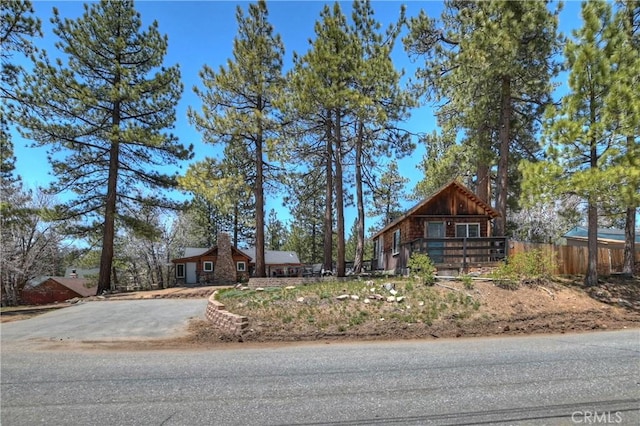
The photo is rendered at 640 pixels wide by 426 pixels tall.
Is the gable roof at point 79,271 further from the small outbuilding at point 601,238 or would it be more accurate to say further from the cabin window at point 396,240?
the small outbuilding at point 601,238

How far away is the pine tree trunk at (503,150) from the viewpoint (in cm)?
1709

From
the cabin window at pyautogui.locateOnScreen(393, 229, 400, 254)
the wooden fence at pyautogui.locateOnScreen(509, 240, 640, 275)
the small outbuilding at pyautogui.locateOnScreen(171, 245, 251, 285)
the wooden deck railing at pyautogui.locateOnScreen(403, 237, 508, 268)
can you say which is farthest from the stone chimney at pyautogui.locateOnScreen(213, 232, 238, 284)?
the wooden fence at pyautogui.locateOnScreen(509, 240, 640, 275)

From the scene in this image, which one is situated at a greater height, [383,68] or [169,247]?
[383,68]

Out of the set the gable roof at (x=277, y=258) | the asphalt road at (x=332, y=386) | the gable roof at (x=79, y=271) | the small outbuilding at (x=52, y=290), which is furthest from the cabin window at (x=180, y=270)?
the asphalt road at (x=332, y=386)

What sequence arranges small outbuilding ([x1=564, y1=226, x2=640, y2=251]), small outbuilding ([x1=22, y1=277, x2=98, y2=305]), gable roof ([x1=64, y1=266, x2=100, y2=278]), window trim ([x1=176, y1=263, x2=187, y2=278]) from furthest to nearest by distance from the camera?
1. gable roof ([x1=64, y1=266, x2=100, y2=278])
2. window trim ([x1=176, y1=263, x2=187, y2=278])
3. small outbuilding ([x1=22, y1=277, x2=98, y2=305])
4. small outbuilding ([x1=564, y1=226, x2=640, y2=251])

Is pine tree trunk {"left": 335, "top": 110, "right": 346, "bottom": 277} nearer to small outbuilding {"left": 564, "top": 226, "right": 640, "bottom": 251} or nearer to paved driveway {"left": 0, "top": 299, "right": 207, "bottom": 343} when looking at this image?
paved driveway {"left": 0, "top": 299, "right": 207, "bottom": 343}

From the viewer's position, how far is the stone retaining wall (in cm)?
939

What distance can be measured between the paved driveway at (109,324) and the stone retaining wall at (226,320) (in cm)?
83

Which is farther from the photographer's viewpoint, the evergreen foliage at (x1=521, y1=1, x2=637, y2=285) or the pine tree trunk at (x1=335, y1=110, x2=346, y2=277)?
the pine tree trunk at (x1=335, y1=110, x2=346, y2=277)

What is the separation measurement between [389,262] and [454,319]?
1303 cm

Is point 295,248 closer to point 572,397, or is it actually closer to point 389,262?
point 389,262

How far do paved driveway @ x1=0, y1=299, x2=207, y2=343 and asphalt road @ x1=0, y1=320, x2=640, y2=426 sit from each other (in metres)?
1.88

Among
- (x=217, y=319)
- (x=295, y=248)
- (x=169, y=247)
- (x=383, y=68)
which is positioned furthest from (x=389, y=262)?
(x=295, y=248)

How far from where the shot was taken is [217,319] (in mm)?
10594
